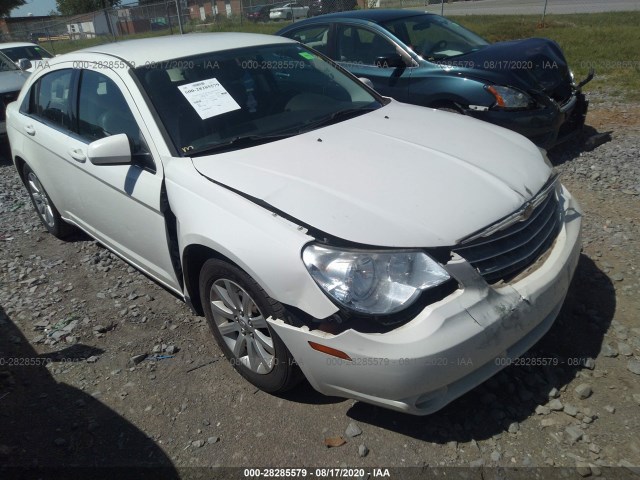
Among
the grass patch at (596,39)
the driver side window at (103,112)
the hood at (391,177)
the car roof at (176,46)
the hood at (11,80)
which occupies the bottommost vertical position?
the grass patch at (596,39)

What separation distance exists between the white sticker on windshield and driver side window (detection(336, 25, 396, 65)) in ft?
11.3

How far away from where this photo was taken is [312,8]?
19609mm

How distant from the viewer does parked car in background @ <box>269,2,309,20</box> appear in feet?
63.7

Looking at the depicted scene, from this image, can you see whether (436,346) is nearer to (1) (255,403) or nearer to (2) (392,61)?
(1) (255,403)

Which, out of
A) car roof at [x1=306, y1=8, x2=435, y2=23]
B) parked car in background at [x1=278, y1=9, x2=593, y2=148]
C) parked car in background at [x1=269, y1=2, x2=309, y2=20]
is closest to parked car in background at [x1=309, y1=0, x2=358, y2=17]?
parked car in background at [x1=269, y1=2, x2=309, y2=20]

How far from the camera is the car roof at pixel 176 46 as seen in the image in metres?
3.24

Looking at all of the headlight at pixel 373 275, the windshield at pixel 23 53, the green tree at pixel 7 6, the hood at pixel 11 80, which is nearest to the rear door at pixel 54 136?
the headlight at pixel 373 275

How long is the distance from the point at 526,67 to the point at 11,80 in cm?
775

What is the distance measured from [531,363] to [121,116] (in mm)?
2725

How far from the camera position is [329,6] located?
18.8 m

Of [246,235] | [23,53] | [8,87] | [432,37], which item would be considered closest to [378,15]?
[432,37]

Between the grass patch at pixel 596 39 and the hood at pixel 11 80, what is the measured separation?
932 centimetres

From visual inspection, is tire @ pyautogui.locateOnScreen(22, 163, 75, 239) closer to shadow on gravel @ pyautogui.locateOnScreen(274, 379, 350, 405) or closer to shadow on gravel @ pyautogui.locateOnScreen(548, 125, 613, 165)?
shadow on gravel @ pyautogui.locateOnScreen(274, 379, 350, 405)

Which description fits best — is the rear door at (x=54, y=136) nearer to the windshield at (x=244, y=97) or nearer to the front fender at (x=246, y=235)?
the windshield at (x=244, y=97)
